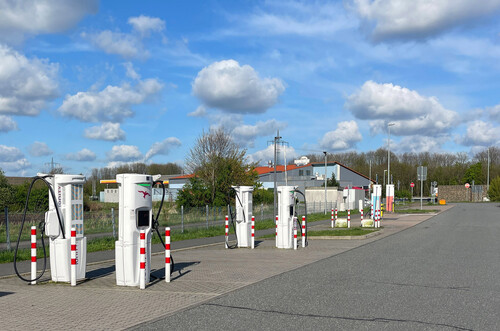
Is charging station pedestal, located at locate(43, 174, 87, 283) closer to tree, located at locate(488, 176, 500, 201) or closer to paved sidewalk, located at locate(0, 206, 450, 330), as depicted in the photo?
paved sidewalk, located at locate(0, 206, 450, 330)

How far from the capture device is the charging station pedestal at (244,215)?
17766mm

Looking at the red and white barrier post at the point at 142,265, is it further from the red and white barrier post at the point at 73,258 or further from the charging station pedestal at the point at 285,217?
the charging station pedestal at the point at 285,217

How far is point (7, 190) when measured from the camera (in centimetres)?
3553

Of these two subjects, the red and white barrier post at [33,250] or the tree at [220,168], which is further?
the tree at [220,168]

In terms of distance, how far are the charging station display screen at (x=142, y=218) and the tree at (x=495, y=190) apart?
9690 cm

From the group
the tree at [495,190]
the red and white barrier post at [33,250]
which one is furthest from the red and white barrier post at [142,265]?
the tree at [495,190]

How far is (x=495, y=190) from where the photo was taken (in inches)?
3814

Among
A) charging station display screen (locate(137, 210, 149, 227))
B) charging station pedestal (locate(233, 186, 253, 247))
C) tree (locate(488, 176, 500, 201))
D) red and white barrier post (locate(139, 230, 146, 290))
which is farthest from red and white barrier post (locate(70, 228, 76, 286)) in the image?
tree (locate(488, 176, 500, 201))

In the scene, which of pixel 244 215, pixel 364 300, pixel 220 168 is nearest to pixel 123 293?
pixel 364 300

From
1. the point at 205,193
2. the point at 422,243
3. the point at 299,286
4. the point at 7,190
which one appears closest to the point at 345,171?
the point at 205,193

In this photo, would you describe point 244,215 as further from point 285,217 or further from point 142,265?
point 142,265

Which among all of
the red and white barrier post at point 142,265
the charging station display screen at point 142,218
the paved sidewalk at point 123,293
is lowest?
the paved sidewalk at point 123,293

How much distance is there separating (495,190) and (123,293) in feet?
328

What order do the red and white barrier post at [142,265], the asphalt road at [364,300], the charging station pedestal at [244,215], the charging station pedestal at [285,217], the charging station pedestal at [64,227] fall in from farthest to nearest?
the charging station pedestal at [244,215]
the charging station pedestal at [285,217]
the charging station pedestal at [64,227]
the red and white barrier post at [142,265]
the asphalt road at [364,300]
